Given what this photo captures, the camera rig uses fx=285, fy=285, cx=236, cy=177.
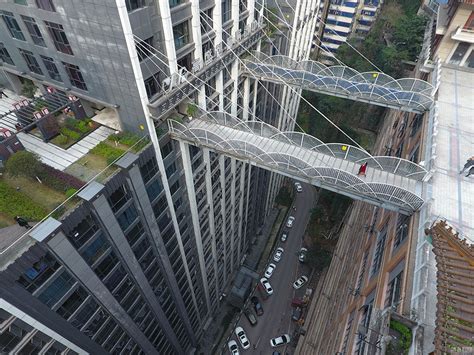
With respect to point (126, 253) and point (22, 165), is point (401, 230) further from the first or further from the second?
point (22, 165)

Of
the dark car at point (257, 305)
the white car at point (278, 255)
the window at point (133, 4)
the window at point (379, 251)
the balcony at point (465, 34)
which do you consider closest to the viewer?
the window at point (133, 4)


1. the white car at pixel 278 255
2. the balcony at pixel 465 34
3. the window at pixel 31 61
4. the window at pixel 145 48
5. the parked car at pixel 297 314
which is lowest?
the window at pixel 31 61

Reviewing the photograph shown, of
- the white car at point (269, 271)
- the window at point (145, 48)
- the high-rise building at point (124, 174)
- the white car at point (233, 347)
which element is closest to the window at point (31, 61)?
the high-rise building at point (124, 174)

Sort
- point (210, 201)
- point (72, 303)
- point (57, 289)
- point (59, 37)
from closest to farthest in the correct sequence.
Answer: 1. point (57, 289)
2. point (72, 303)
3. point (59, 37)
4. point (210, 201)

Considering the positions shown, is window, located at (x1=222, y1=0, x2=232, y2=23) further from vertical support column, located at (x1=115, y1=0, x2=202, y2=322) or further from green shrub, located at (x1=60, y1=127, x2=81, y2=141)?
green shrub, located at (x1=60, y1=127, x2=81, y2=141)

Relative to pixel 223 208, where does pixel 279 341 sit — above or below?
below

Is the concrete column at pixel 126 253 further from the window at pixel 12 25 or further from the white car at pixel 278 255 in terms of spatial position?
the white car at pixel 278 255

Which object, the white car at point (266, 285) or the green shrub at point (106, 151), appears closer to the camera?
the green shrub at point (106, 151)

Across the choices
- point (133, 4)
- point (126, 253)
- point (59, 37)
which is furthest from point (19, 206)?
point (133, 4)
